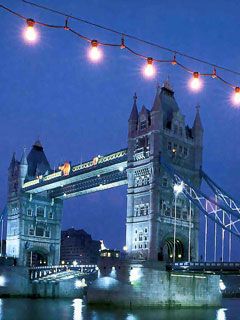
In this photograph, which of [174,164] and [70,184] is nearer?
[174,164]

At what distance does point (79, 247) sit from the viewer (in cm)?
16625

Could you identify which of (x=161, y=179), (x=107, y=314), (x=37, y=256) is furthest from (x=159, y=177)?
(x=37, y=256)

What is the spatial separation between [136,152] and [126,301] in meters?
18.0

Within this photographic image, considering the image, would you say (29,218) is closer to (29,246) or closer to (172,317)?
(29,246)

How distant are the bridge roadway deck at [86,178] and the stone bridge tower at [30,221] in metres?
1.83

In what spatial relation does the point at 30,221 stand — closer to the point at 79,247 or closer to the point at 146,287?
the point at 146,287

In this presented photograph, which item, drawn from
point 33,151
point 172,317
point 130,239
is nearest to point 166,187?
point 130,239

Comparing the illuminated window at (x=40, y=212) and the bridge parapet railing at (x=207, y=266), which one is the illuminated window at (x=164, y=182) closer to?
the bridge parapet railing at (x=207, y=266)

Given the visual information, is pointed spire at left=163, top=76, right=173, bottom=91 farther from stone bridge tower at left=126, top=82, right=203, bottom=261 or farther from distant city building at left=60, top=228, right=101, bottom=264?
distant city building at left=60, top=228, right=101, bottom=264

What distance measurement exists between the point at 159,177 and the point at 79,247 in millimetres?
106829

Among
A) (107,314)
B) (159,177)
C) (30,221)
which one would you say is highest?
(159,177)

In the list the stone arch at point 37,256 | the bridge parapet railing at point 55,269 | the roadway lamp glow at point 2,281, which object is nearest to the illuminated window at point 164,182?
the bridge parapet railing at point 55,269

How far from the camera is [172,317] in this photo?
47500mm

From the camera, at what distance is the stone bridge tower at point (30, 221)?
282ft
